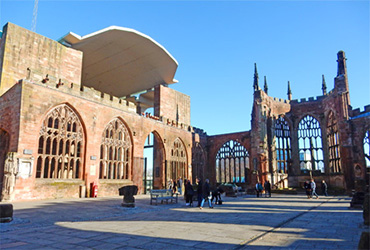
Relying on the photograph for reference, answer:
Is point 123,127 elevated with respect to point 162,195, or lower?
elevated

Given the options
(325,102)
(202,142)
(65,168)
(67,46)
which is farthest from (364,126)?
(67,46)

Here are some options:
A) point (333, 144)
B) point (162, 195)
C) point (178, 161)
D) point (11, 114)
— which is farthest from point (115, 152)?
point (333, 144)

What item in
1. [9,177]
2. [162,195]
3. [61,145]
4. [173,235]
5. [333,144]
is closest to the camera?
[173,235]

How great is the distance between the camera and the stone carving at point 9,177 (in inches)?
548

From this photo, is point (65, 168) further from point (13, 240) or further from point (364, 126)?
point (364, 126)

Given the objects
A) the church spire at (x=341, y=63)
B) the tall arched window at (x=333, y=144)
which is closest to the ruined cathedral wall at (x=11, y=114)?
the church spire at (x=341, y=63)

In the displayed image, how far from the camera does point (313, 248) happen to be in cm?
485

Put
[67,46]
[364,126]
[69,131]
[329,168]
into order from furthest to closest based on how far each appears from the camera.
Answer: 1. [329,168]
2. [364,126]
3. [67,46]
4. [69,131]

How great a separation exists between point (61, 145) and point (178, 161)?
1290 cm

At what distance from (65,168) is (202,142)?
1808 centimetres

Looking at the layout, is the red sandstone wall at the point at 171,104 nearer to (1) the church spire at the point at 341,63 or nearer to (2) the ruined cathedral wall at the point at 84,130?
(2) the ruined cathedral wall at the point at 84,130

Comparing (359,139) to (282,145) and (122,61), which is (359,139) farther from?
(122,61)

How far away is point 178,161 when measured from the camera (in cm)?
2814

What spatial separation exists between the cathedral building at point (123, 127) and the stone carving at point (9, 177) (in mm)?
49
